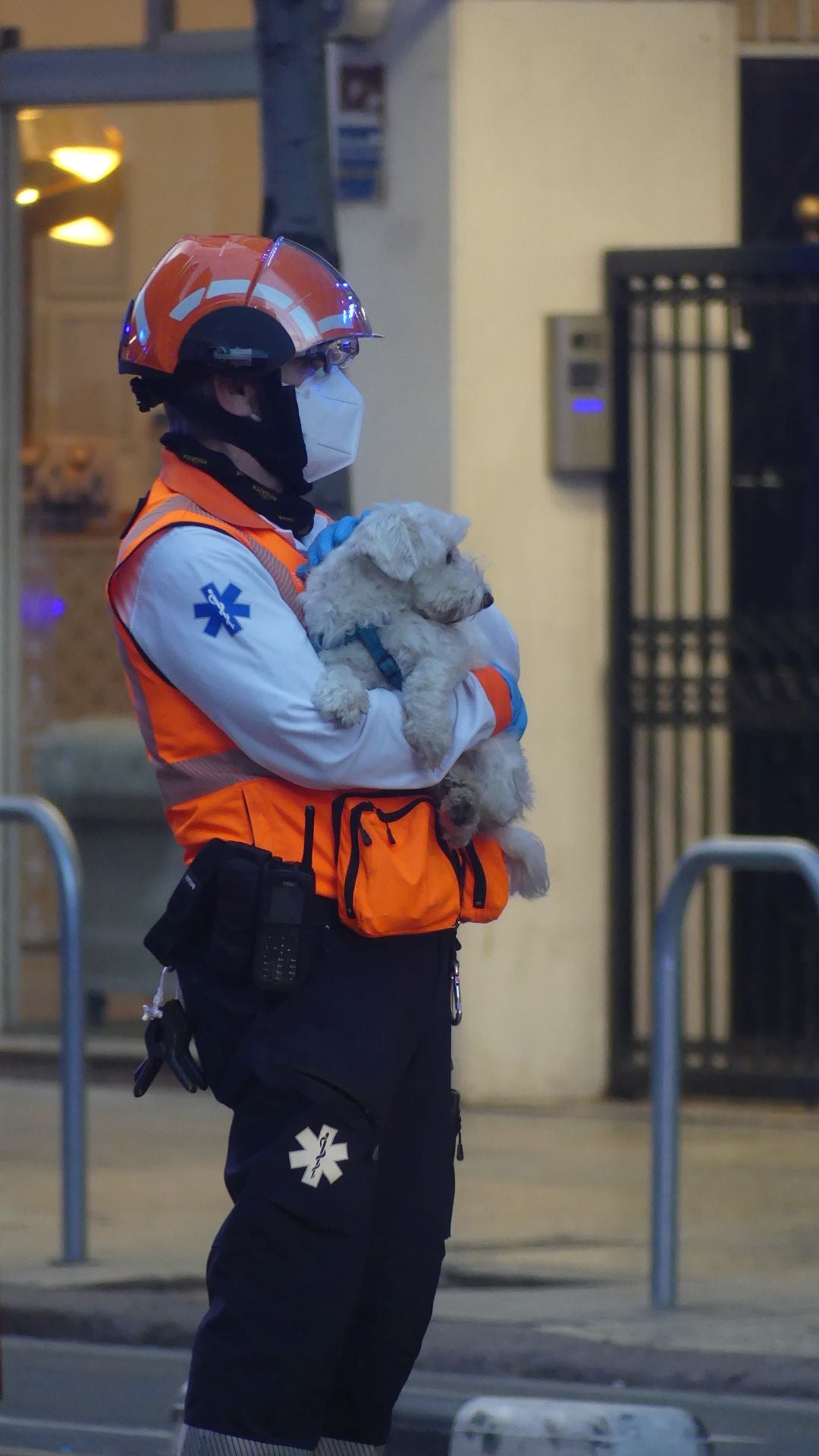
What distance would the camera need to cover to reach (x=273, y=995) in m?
2.88

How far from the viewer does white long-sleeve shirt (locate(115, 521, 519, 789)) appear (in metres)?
2.82

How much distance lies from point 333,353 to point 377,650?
16.7 inches

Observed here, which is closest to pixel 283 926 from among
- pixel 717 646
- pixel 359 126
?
pixel 717 646

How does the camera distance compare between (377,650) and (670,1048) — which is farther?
(670,1048)

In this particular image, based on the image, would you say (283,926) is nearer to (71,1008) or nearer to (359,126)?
(71,1008)

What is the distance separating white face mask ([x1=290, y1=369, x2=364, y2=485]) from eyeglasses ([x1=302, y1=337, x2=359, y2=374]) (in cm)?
1

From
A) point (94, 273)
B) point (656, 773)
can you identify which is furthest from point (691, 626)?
point (94, 273)

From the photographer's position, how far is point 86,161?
8.30 meters

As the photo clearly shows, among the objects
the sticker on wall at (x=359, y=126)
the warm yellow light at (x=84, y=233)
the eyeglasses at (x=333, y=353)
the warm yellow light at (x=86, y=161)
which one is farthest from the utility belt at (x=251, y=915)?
the warm yellow light at (x=86, y=161)

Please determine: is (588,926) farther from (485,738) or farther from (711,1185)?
(485,738)

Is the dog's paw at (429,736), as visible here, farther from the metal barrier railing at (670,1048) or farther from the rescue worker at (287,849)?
the metal barrier railing at (670,1048)

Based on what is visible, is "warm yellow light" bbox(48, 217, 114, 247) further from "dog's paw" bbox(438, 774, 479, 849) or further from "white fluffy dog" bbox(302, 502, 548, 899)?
"dog's paw" bbox(438, 774, 479, 849)

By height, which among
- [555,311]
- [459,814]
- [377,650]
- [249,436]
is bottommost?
[459,814]

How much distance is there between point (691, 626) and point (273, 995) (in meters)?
4.84
